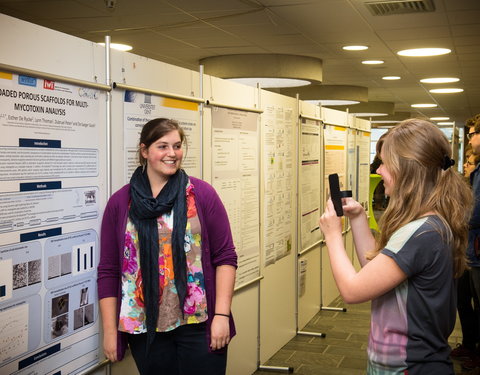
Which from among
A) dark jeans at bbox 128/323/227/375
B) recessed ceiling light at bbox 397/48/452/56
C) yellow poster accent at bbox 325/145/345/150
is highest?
recessed ceiling light at bbox 397/48/452/56

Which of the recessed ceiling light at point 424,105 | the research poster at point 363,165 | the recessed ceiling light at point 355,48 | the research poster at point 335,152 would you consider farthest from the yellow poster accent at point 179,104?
the recessed ceiling light at point 424,105

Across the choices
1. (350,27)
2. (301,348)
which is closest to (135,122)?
(301,348)

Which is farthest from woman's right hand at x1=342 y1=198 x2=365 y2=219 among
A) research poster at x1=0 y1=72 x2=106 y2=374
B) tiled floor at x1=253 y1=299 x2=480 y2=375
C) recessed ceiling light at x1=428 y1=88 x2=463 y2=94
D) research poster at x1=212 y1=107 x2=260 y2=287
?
recessed ceiling light at x1=428 y1=88 x2=463 y2=94

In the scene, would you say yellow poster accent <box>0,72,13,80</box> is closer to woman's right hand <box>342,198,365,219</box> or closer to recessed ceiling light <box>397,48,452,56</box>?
woman's right hand <box>342,198,365,219</box>

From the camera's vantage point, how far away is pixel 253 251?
14.7 ft

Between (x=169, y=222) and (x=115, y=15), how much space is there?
4.13 m

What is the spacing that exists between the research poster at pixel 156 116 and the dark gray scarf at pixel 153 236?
375mm

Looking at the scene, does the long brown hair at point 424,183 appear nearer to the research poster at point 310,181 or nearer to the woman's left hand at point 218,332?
the woman's left hand at point 218,332

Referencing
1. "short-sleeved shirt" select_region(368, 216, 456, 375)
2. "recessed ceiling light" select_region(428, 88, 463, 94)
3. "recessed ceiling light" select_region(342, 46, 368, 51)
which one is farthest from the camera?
"recessed ceiling light" select_region(428, 88, 463, 94)

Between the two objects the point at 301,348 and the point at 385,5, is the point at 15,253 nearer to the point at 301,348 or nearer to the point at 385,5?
the point at 301,348

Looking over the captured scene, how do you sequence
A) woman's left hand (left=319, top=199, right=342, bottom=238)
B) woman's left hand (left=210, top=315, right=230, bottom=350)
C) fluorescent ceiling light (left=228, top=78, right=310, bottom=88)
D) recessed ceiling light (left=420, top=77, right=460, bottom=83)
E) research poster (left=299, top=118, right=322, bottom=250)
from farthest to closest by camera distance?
recessed ceiling light (left=420, top=77, right=460, bottom=83) → fluorescent ceiling light (left=228, top=78, right=310, bottom=88) → research poster (left=299, top=118, right=322, bottom=250) → woman's left hand (left=210, top=315, right=230, bottom=350) → woman's left hand (left=319, top=199, right=342, bottom=238)

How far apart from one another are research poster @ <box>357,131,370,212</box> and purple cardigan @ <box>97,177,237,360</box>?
18.0 feet

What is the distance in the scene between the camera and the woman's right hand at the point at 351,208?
6.97 ft

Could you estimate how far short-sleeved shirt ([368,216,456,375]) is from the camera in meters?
1.78
